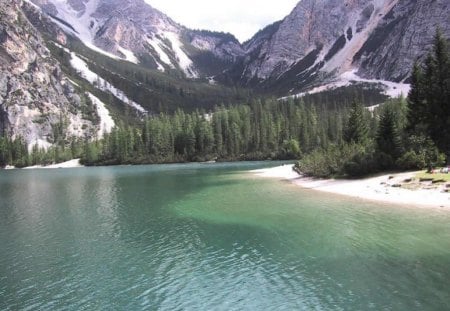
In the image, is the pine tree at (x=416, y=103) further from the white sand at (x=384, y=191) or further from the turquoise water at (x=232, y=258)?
the turquoise water at (x=232, y=258)

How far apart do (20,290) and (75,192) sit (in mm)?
54803

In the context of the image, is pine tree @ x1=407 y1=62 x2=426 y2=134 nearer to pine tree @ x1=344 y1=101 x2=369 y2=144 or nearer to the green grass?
pine tree @ x1=344 y1=101 x2=369 y2=144

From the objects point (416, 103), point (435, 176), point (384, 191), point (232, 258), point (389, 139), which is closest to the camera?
point (232, 258)

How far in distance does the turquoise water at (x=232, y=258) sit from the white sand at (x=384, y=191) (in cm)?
299

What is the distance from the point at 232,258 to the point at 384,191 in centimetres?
2983

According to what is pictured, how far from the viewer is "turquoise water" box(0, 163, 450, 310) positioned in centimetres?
2086

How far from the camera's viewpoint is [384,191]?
5094 centimetres

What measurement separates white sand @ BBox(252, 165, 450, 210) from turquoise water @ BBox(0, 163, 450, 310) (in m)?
2.99

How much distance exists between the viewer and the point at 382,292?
810 inches

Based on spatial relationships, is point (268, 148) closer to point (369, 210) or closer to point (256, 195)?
point (256, 195)

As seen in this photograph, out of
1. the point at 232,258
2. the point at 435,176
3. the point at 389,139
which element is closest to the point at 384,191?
the point at 435,176

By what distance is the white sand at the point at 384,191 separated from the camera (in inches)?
1682

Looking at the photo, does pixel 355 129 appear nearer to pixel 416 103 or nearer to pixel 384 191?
pixel 416 103

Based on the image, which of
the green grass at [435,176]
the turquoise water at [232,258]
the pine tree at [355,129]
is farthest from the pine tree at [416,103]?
the turquoise water at [232,258]
